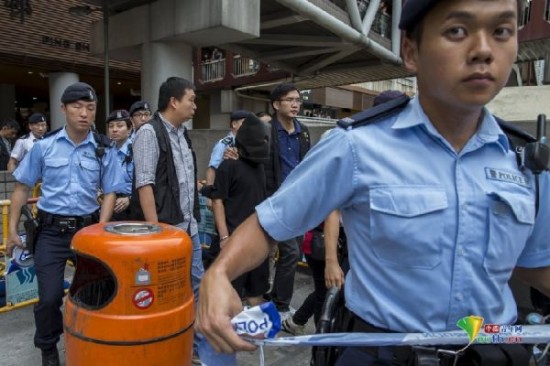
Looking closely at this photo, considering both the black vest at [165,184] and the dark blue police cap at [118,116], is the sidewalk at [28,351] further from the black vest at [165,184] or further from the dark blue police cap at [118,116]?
the dark blue police cap at [118,116]

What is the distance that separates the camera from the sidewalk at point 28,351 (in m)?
3.54

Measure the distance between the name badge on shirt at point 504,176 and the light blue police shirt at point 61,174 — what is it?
3070 millimetres

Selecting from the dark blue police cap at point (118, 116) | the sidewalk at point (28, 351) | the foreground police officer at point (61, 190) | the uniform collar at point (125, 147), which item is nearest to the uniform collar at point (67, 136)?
the foreground police officer at point (61, 190)

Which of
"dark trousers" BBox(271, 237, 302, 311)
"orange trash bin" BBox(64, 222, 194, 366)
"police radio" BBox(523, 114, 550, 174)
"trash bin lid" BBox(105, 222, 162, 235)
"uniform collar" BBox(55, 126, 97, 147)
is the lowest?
"dark trousers" BBox(271, 237, 302, 311)

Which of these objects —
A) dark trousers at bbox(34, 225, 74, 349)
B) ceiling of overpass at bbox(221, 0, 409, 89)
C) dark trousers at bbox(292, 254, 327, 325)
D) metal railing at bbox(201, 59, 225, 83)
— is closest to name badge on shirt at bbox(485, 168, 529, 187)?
dark trousers at bbox(292, 254, 327, 325)

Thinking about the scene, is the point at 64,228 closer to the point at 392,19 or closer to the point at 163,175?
the point at 163,175

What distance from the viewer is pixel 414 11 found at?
1271 mm

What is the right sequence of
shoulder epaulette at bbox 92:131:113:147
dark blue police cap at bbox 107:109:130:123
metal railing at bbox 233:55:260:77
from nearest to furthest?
shoulder epaulette at bbox 92:131:113:147 < dark blue police cap at bbox 107:109:130:123 < metal railing at bbox 233:55:260:77

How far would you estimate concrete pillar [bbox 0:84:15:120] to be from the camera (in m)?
17.9

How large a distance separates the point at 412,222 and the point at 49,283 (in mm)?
2869

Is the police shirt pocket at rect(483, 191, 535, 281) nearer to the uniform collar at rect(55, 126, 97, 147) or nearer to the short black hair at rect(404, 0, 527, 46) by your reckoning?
the short black hair at rect(404, 0, 527, 46)

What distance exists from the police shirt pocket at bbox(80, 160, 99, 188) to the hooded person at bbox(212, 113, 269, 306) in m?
0.96

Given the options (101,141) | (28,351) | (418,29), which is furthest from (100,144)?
(418,29)

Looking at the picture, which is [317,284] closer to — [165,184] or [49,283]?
[165,184]
